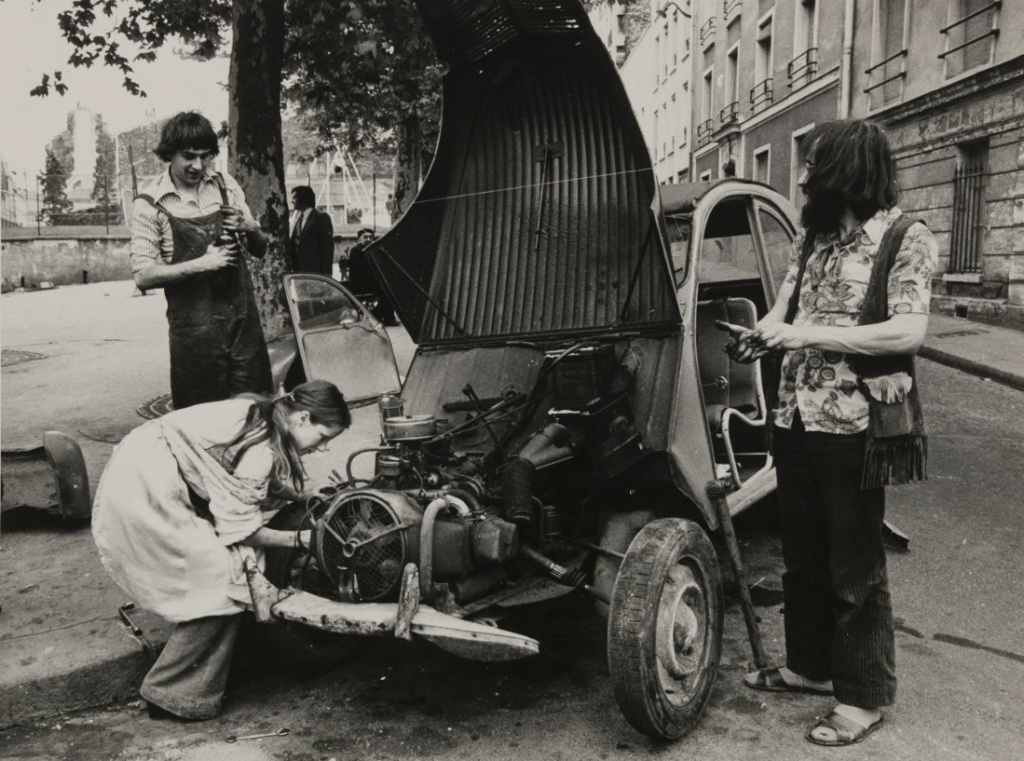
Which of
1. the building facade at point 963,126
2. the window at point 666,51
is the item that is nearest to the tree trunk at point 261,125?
the building facade at point 963,126

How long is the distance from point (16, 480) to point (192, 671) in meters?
2.55

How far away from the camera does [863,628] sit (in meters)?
3.31

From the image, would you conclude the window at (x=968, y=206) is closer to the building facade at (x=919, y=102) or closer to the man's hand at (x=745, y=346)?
the building facade at (x=919, y=102)

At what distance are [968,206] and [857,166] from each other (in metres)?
14.7

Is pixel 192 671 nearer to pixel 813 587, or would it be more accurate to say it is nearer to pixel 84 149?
pixel 813 587

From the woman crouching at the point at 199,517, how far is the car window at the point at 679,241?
1.78 meters

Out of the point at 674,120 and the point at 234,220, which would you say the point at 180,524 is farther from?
the point at 674,120

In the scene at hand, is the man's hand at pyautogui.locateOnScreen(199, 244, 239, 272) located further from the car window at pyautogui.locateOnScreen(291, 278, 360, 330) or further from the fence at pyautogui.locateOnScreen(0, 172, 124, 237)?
the fence at pyautogui.locateOnScreen(0, 172, 124, 237)

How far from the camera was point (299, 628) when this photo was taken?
3873 millimetres

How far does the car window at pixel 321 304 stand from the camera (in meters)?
6.64

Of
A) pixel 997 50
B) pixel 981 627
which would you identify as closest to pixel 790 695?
pixel 981 627

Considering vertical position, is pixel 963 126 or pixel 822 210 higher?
pixel 963 126

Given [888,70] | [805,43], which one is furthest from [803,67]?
[888,70]

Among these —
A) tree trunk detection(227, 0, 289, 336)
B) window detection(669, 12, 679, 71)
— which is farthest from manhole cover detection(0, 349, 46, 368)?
window detection(669, 12, 679, 71)
